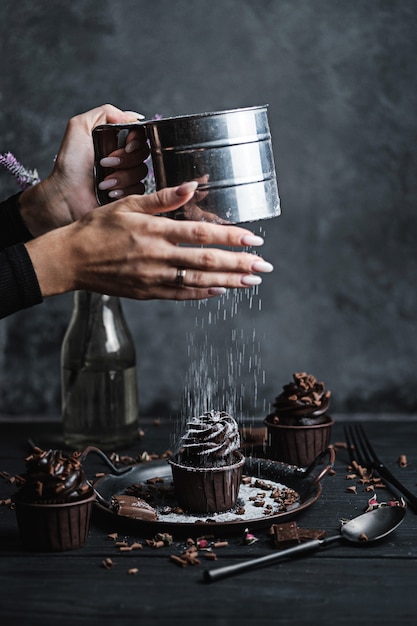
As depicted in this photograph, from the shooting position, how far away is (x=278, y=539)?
120 centimetres

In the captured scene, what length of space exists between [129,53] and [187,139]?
1.07 m

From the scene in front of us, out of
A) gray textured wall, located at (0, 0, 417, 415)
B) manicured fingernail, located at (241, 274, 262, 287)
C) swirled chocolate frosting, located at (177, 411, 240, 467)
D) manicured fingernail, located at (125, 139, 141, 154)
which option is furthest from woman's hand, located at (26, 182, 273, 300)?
gray textured wall, located at (0, 0, 417, 415)

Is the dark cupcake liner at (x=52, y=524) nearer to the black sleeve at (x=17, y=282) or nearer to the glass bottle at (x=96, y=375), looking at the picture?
the black sleeve at (x=17, y=282)

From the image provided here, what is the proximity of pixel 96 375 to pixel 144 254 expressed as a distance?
65cm

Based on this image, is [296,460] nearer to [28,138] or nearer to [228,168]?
[228,168]

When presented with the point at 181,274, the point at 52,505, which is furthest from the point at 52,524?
the point at 181,274

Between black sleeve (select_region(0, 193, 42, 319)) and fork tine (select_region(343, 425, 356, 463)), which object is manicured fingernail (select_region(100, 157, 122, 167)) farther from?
fork tine (select_region(343, 425, 356, 463))

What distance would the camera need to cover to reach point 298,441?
5.40 ft

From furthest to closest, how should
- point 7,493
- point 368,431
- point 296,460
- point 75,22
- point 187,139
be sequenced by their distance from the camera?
point 75,22 < point 368,431 < point 296,460 < point 7,493 < point 187,139

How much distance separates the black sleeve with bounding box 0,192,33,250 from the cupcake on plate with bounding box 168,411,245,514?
1.80 feet

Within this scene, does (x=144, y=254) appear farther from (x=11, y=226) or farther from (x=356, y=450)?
(x=356, y=450)

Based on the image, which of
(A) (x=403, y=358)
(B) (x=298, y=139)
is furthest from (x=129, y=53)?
(A) (x=403, y=358)

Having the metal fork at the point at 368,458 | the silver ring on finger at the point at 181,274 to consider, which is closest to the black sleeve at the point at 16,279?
the silver ring on finger at the point at 181,274

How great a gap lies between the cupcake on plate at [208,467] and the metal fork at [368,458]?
28 centimetres
